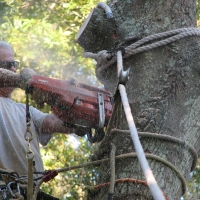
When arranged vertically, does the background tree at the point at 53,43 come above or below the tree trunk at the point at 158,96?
above

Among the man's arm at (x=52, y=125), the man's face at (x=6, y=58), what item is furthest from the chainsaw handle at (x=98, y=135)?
the man's face at (x=6, y=58)

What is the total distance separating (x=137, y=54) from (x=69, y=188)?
9.61 ft

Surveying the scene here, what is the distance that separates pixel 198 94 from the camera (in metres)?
2.23

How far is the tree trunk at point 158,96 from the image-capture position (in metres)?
2.05

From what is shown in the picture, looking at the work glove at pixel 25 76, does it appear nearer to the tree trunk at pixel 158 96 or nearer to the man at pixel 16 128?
the man at pixel 16 128

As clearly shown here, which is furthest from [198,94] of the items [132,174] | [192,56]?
[132,174]

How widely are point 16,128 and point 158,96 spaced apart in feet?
3.64

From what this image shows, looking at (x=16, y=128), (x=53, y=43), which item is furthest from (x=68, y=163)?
(x=16, y=128)

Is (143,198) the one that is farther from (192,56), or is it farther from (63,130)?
(63,130)

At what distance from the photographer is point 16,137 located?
291 centimetres

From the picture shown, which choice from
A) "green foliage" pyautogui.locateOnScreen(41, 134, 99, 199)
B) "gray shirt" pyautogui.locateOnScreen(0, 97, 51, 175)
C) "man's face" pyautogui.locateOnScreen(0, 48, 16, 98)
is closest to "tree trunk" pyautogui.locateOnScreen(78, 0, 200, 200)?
"gray shirt" pyautogui.locateOnScreen(0, 97, 51, 175)

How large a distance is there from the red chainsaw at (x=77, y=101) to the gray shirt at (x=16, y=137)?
39 cm

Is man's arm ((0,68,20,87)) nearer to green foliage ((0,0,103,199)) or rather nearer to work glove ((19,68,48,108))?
work glove ((19,68,48,108))

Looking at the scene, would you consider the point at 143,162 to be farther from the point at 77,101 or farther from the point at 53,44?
the point at 53,44
